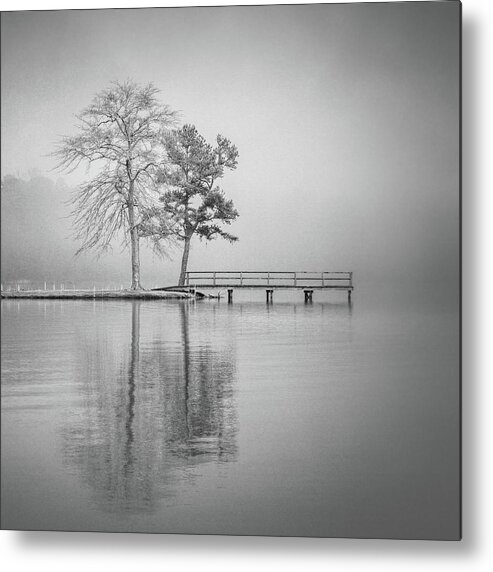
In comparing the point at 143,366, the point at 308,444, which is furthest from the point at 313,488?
the point at 143,366

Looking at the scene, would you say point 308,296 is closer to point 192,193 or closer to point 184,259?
point 184,259

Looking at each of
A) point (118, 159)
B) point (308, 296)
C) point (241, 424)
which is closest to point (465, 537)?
point (241, 424)

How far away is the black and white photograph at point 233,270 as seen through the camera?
479cm

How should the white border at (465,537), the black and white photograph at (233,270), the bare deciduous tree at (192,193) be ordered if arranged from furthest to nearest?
the bare deciduous tree at (192,193), the black and white photograph at (233,270), the white border at (465,537)

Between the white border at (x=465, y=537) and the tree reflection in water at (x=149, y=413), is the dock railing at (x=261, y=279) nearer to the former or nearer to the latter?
the tree reflection in water at (x=149, y=413)

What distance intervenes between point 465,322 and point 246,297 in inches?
49.6

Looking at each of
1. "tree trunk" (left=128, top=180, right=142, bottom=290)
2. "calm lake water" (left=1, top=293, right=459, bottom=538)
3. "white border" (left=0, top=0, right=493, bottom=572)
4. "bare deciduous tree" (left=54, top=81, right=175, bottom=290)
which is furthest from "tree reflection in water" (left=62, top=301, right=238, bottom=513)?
"bare deciduous tree" (left=54, top=81, right=175, bottom=290)

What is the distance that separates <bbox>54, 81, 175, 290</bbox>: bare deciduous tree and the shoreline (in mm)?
63

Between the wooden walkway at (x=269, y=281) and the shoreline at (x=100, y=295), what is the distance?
123 mm

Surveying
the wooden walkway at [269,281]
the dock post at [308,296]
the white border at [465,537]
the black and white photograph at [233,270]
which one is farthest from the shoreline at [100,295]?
the white border at [465,537]

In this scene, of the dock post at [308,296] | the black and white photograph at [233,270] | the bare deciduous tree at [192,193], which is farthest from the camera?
the dock post at [308,296]

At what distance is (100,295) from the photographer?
17.8ft

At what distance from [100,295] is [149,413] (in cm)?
86

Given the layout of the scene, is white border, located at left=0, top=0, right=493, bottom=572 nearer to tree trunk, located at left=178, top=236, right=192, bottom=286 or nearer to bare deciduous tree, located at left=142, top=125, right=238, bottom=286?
bare deciduous tree, located at left=142, top=125, right=238, bottom=286
